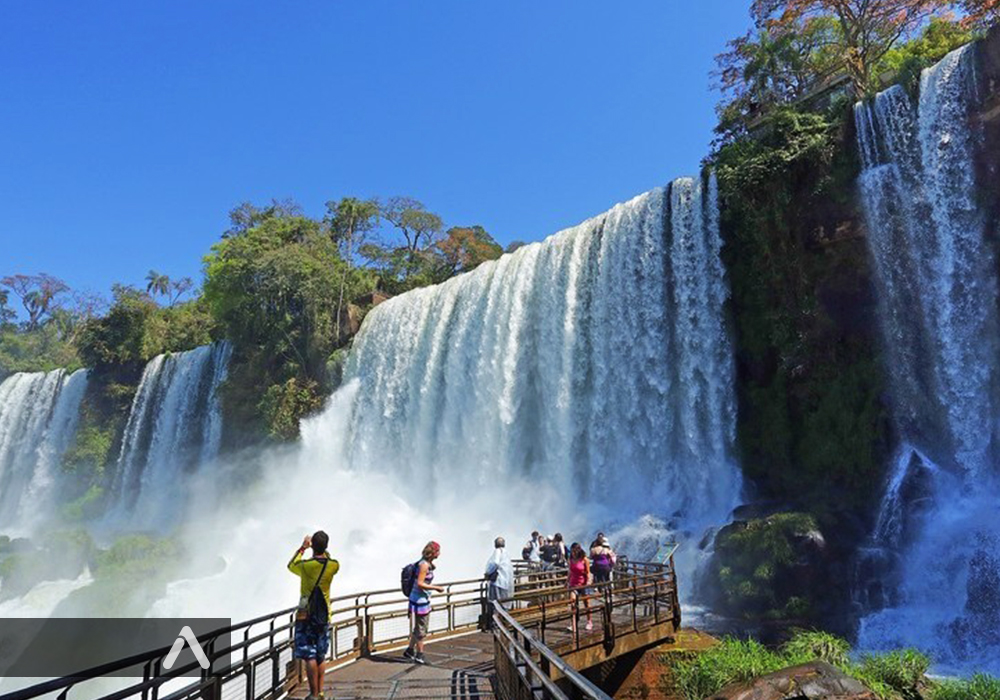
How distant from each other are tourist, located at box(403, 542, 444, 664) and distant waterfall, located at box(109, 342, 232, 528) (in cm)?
3365

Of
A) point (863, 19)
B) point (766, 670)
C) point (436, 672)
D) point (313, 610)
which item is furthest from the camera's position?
point (863, 19)

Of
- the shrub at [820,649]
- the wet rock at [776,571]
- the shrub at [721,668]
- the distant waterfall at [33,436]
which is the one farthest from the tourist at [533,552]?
the distant waterfall at [33,436]

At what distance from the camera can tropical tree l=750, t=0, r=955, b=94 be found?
27344 millimetres

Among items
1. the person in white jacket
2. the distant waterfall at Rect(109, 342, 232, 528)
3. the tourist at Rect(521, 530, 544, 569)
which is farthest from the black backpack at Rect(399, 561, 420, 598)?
the distant waterfall at Rect(109, 342, 232, 528)

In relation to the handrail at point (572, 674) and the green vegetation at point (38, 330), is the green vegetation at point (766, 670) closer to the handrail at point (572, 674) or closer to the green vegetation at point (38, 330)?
the handrail at point (572, 674)

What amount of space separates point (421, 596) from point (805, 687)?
4.21m

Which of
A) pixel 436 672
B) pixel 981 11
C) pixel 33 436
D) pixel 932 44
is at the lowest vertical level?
pixel 436 672

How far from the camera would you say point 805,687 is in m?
7.31

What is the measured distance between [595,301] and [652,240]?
2.65 meters

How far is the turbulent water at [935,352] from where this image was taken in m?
14.3

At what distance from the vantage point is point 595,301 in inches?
928

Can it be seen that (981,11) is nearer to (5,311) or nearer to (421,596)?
(421,596)

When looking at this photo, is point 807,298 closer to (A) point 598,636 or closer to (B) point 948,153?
(B) point 948,153

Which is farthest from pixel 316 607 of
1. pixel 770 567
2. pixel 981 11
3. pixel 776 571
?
pixel 981 11
